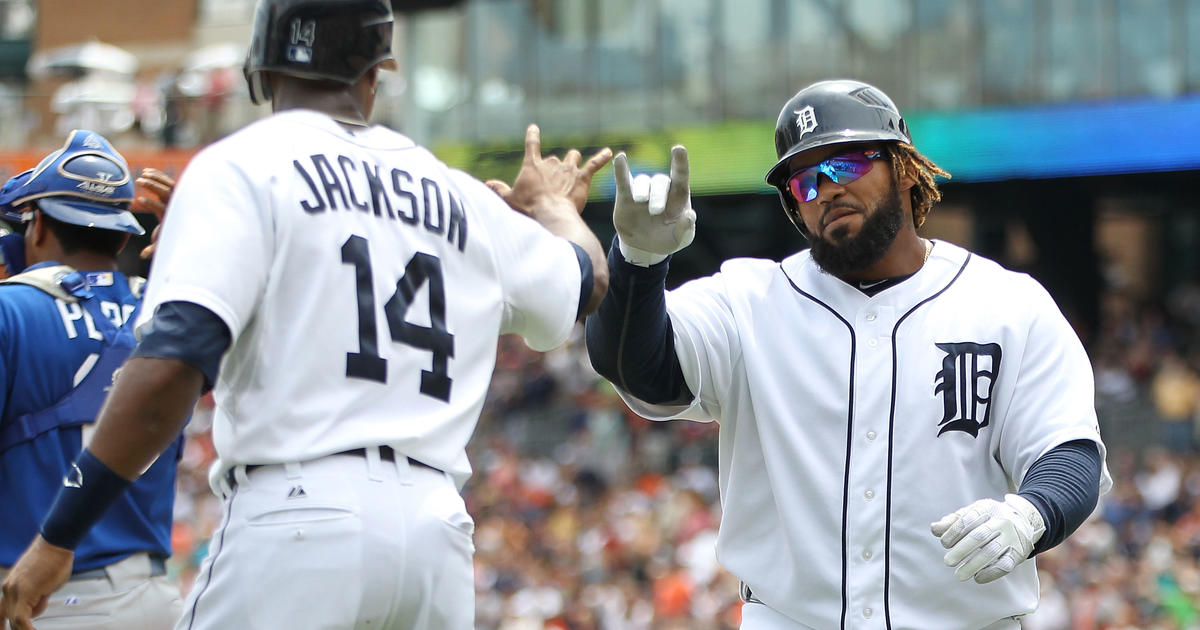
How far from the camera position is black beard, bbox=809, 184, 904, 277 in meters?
3.72

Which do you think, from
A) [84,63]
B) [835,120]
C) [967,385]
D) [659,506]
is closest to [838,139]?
[835,120]

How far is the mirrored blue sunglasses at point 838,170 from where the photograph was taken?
3732 mm

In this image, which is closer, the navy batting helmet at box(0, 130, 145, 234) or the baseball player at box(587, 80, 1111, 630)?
the baseball player at box(587, 80, 1111, 630)

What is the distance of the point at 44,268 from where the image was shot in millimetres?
3910

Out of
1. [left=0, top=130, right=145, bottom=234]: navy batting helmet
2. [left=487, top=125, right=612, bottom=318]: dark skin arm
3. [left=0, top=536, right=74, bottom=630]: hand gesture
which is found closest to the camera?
[left=0, top=536, right=74, bottom=630]: hand gesture

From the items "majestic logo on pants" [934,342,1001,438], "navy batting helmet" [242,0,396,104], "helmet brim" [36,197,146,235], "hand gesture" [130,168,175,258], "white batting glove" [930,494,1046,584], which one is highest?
"navy batting helmet" [242,0,396,104]

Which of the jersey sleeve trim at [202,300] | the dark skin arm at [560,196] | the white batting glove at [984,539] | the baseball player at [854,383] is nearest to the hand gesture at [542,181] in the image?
the dark skin arm at [560,196]

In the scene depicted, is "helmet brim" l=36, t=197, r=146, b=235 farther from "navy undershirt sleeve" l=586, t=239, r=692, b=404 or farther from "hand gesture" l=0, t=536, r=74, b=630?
"hand gesture" l=0, t=536, r=74, b=630

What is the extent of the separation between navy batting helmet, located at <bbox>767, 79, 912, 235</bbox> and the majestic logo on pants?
23.7 inches

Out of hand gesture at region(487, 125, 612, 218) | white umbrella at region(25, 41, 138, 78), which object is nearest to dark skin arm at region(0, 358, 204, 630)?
hand gesture at region(487, 125, 612, 218)

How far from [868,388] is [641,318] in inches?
23.5

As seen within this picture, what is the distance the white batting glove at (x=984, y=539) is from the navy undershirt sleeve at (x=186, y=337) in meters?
1.59

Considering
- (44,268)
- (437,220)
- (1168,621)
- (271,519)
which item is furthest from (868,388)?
(1168,621)

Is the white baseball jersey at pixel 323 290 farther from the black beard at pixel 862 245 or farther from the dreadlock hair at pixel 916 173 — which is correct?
the dreadlock hair at pixel 916 173
